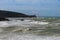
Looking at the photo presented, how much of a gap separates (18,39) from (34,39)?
21.1 inches

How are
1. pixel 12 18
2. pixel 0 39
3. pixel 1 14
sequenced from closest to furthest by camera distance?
pixel 0 39
pixel 1 14
pixel 12 18

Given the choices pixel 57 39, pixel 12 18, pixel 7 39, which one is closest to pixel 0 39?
pixel 7 39

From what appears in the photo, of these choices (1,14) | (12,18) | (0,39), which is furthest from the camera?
(12,18)

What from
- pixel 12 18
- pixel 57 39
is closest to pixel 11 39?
pixel 57 39

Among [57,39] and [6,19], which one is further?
[6,19]

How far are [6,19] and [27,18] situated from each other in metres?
2.40

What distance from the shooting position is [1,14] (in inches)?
713

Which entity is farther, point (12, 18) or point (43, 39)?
point (12, 18)

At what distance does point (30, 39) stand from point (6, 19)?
12.5 metres

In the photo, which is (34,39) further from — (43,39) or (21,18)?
(21,18)

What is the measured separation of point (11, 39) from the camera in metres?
6.67

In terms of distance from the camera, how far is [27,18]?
20.3 metres

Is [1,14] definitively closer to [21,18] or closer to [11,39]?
[21,18]

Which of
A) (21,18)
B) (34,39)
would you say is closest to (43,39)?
(34,39)
